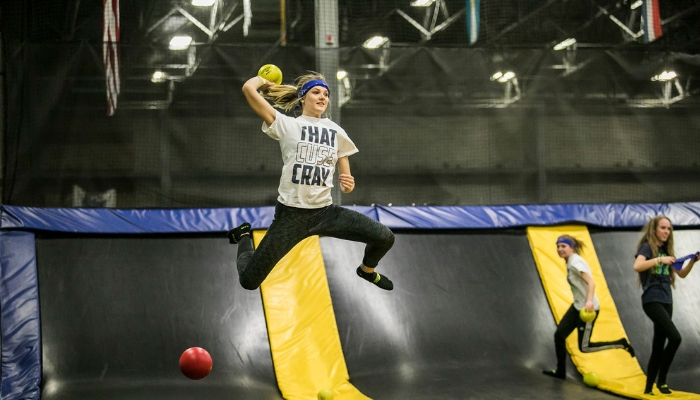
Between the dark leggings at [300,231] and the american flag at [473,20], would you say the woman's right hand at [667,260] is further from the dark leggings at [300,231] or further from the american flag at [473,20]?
the american flag at [473,20]

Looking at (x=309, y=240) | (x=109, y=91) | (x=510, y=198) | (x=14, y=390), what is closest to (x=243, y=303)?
(x=309, y=240)

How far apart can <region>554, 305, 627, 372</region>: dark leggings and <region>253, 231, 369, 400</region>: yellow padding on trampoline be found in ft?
5.33

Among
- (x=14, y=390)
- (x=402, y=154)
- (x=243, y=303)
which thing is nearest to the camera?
(x=14, y=390)

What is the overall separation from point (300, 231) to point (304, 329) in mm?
1989

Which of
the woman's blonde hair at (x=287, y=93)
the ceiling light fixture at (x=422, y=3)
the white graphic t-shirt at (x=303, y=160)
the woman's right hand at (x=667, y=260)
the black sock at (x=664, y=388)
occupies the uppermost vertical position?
the ceiling light fixture at (x=422, y=3)

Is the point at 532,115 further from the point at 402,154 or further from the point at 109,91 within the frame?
the point at 109,91

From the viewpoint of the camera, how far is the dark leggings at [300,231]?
150 inches

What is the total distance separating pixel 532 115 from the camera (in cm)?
684

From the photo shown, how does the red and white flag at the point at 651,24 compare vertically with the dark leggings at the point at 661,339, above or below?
above

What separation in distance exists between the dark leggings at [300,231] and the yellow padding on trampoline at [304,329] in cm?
158

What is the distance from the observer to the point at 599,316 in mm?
6145

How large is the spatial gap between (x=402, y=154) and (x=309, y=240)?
47.1 inches

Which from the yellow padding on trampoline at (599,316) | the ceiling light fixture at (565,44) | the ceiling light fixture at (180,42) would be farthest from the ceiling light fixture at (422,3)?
the yellow padding on trampoline at (599,316)

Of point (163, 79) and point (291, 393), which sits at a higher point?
point (163, 79)
